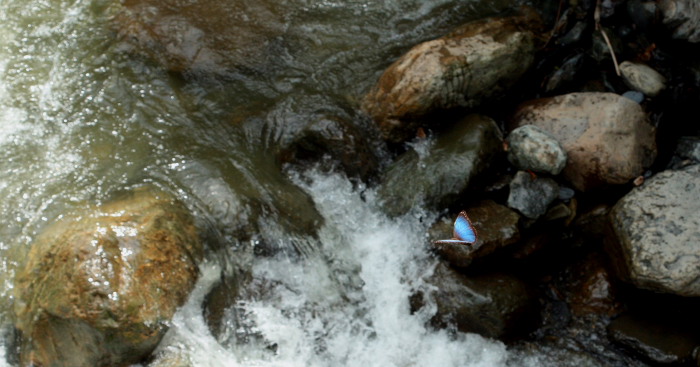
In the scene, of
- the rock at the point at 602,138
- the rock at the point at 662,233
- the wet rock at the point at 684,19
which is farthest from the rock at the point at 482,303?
the wet rock at the point at 684,19

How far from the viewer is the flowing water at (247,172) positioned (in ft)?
13.1

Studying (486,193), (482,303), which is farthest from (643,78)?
(482,303)

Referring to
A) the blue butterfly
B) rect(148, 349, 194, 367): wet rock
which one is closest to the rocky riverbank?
rect(148, 349, 194, 367): wet rock

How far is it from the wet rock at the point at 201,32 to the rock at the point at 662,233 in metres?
3.15

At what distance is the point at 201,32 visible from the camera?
5.18m

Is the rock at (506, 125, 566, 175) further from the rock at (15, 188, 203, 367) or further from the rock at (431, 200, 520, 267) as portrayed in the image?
the rock at (15, 188, 203, 367)

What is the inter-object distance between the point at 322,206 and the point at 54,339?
1.98 m

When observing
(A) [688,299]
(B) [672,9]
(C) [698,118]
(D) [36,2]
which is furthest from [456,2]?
(D) [36,2]

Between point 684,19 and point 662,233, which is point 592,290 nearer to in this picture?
point 662,233

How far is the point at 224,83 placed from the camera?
501cm

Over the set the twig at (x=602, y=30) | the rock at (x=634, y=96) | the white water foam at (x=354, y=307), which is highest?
the twig at (x=602, y=30)

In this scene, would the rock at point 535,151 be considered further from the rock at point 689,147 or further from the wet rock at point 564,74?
the rock at point 689,147

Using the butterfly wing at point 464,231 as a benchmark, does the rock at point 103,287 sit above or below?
below

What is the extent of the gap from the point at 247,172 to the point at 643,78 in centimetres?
320
